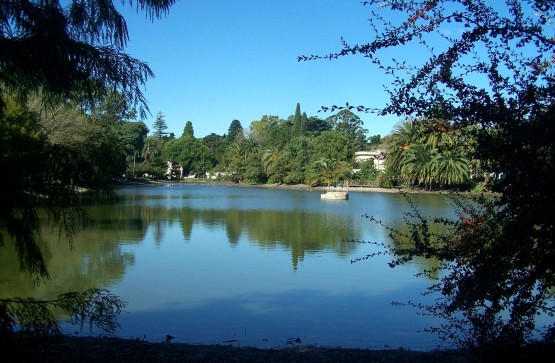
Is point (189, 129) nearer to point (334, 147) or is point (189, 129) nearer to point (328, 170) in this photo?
point (334, 147)

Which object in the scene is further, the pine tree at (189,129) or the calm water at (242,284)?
the pine tree at (189,129)

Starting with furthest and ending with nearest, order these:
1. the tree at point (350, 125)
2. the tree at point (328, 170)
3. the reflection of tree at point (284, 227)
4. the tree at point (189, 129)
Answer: the tree at point (189, 129), the tree at point (350, 125), the tree at point (328, 170), the reflection of tree at point (284, 227)

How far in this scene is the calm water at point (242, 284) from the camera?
6.93m

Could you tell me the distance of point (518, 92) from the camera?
10.2 feet

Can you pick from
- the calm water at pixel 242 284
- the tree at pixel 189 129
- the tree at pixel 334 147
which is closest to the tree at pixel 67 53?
the calm water at pixel 242 284

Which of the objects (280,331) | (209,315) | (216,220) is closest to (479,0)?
(280,331)

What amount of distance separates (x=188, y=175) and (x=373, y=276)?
8669cm

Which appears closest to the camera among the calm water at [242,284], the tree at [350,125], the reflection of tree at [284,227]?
the calm water at [242,284]

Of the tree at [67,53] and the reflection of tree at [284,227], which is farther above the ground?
the tree at [67,53]

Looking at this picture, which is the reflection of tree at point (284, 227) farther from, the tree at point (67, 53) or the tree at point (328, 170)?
the tree at point (328, 170)

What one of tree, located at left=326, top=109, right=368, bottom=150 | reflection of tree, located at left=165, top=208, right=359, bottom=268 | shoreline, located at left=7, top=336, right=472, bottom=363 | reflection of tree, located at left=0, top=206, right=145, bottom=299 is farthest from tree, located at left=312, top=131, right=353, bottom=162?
shoreline, located at left=7, top=336, right=472, bottom=363

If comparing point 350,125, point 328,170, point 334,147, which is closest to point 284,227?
point 328,170

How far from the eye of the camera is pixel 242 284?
9.84 m

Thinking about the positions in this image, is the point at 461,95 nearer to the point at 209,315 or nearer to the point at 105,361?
the point at 105,361
